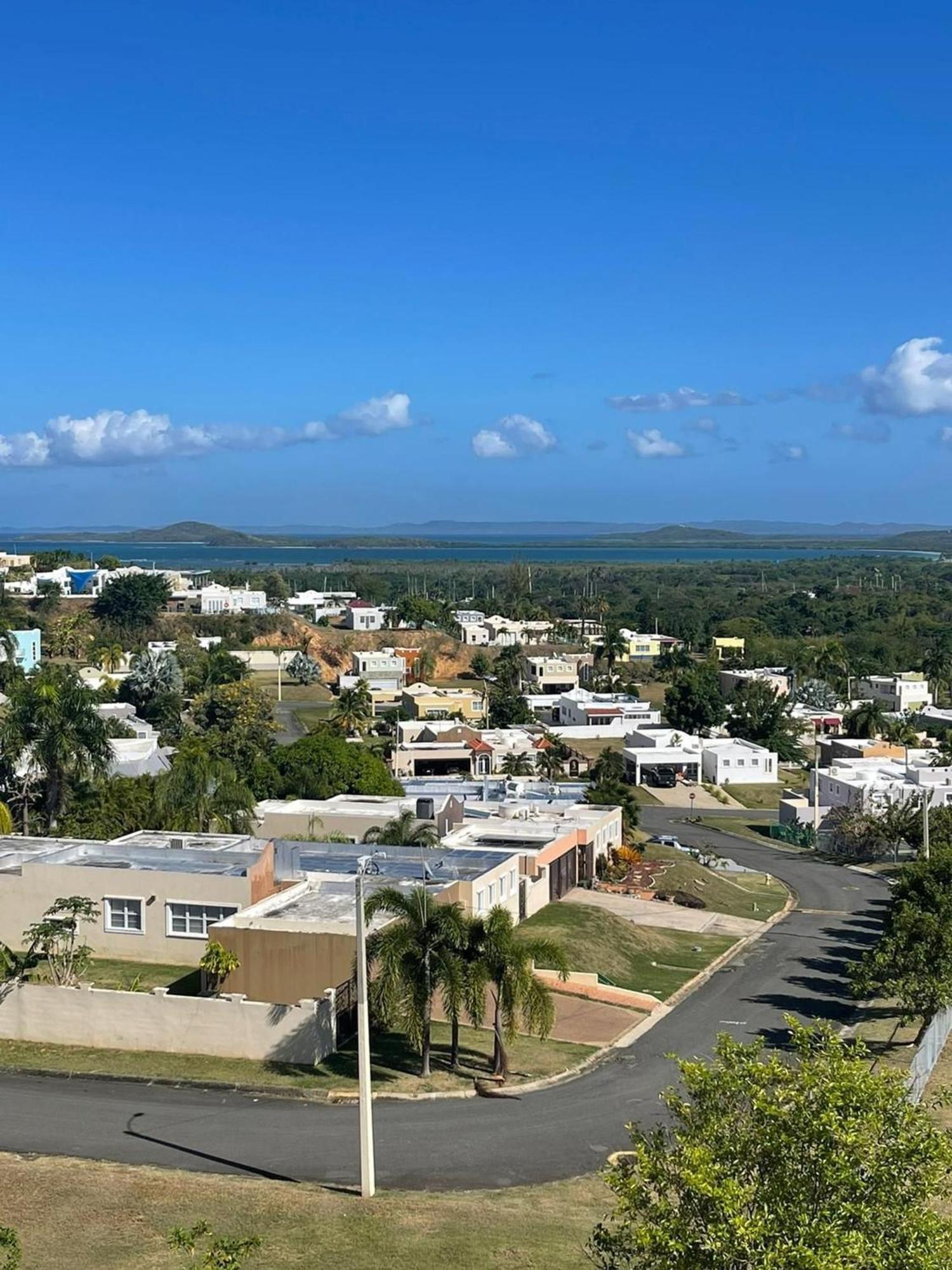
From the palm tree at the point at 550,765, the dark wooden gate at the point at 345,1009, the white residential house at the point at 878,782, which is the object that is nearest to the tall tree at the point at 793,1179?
the dark wooden gate at the point at 345,1009

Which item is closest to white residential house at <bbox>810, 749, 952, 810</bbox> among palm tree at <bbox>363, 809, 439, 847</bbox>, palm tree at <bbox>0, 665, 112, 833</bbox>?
palm tree at <bbox>363, 809, 439, 847</bbox>

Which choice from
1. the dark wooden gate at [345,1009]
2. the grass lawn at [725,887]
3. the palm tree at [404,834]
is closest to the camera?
the dark wooden gate at [345,1009]

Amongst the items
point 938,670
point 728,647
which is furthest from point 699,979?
point 728,647

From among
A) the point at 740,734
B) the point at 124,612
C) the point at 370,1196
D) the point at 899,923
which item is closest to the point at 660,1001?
the point at 899,923

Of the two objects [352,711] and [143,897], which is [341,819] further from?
[352,711]

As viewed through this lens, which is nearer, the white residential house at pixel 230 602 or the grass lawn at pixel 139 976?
the grass lawn at pixel 139 976

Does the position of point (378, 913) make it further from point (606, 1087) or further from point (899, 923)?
point (899, 923)

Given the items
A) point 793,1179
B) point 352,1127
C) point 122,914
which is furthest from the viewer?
point 122,914

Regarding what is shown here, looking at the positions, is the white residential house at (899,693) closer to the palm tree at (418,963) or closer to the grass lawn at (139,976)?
the grass lawn at (139,976)
